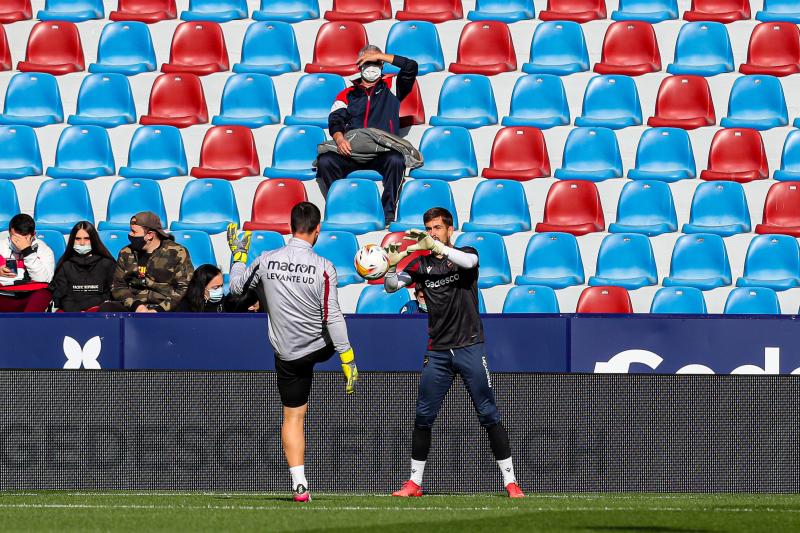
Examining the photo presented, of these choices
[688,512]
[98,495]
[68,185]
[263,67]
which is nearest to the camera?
[688,512]

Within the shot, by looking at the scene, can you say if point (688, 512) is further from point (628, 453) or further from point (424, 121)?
point (424, 121)

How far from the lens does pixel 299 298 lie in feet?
26.1

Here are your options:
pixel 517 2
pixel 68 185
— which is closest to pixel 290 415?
pixel 68 185

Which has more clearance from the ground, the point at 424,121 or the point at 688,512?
the point at 424,121

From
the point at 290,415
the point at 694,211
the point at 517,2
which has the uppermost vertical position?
the point at 517,2

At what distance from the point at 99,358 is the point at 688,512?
432cm

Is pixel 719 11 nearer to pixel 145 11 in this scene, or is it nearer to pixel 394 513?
pixel 145 11

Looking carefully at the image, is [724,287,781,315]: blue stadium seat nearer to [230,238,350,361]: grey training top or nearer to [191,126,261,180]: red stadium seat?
[191,126,261,180]: red stadium seat

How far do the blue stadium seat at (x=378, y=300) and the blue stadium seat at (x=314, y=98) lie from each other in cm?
251

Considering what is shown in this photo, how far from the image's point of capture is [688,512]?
24.5 feet

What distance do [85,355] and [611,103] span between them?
631cm

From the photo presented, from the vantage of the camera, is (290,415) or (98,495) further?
(98,495)

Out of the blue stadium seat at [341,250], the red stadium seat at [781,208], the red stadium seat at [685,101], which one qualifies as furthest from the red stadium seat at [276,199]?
the red stadium seat at [781,208]

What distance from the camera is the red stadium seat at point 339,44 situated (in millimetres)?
14508
